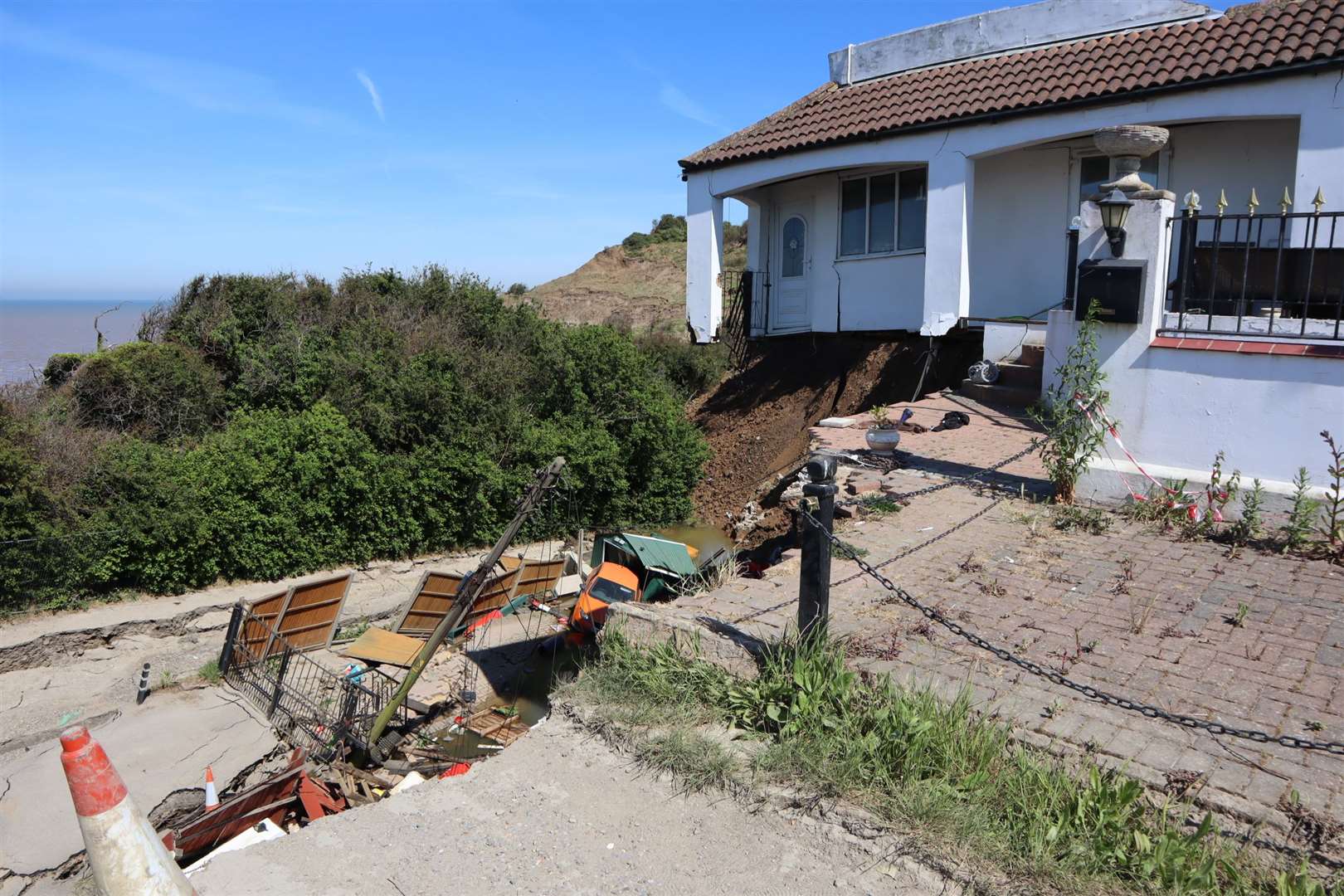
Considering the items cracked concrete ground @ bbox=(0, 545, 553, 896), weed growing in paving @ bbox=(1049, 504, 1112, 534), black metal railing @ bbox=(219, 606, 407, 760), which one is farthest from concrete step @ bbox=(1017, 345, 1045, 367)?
cracked concrete ground @ bbox=(0, 545, 553, 896)

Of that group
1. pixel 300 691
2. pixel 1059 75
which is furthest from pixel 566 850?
pixel 1059 75

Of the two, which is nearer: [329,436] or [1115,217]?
[1115,217]

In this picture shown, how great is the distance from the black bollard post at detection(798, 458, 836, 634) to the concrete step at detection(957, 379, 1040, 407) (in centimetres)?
840

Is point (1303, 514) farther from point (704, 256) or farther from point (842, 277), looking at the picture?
point (704, 256)

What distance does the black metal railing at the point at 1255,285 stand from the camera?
21.5 ft

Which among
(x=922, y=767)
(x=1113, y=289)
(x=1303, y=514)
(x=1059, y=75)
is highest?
(x=1059, y=75)

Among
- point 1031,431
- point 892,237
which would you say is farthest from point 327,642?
point 892,237

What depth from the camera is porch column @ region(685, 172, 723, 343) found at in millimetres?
16891

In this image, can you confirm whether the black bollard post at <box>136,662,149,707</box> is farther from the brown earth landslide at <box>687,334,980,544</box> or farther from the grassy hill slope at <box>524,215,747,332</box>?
Result: the grassy hill slope at <box>524,215,747,332</box>

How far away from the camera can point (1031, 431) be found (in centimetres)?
1054

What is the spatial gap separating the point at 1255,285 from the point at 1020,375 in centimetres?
418

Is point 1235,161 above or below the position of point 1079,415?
above

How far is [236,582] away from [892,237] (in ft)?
40.5

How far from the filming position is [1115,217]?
7.03 meters
